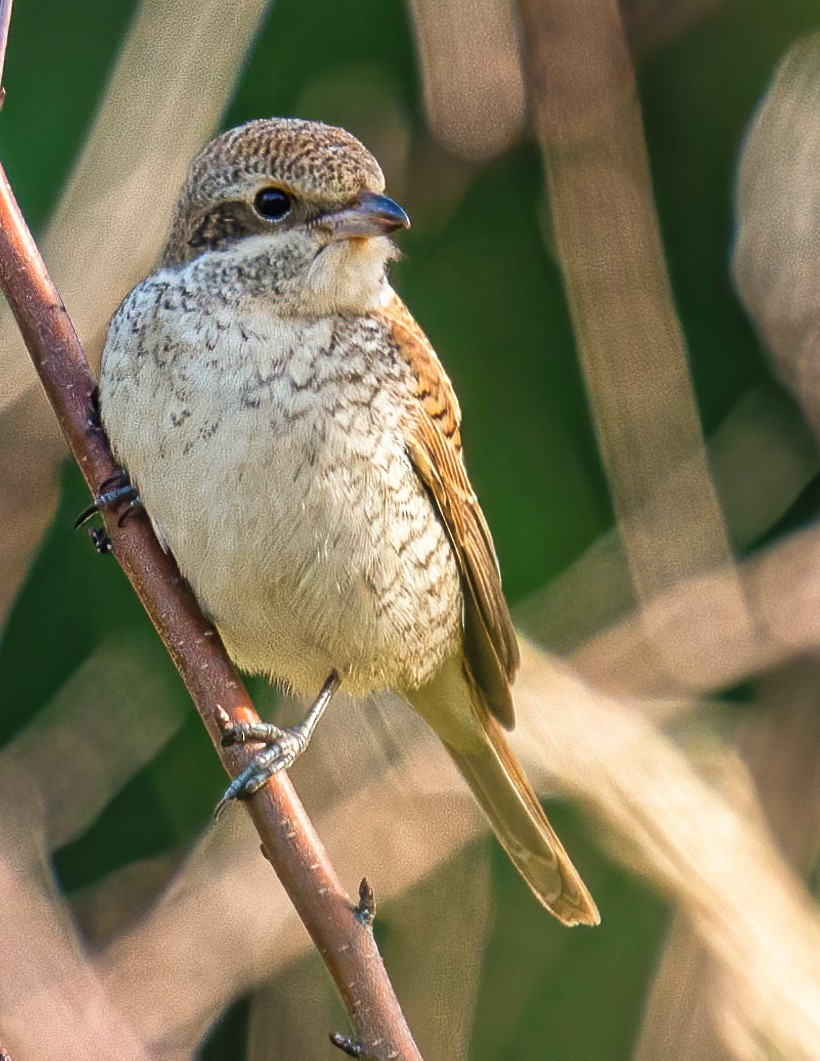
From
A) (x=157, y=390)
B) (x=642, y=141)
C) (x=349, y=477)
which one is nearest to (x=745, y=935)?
(x=349, y=477)

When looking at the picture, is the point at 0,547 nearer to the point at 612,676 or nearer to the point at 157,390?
the point at 157,390

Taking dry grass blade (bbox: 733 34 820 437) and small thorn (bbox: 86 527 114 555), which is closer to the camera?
small thorn (bbox: 86 527 114 555)

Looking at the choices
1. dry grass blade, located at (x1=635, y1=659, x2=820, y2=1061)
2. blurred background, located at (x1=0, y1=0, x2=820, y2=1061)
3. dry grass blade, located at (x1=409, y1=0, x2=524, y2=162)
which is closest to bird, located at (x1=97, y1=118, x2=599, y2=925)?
blurred background, located at (x1=0, y1=0, x2=820, y2=1061)

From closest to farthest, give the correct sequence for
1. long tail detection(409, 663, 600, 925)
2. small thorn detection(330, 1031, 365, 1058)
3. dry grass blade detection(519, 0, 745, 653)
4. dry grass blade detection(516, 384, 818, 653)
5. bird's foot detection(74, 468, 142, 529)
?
small thorn detection(330, 1031, 365, 1058), bird's foot detection(74, 468, 142, 529), long tail detection(409, 663, 600, 925), dry grass blade detection(519, 0, 745, 653), dry grass blade detection(516, 384, 818, 653)

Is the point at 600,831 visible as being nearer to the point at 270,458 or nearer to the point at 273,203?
the point at 270,458

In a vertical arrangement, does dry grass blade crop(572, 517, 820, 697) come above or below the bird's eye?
below

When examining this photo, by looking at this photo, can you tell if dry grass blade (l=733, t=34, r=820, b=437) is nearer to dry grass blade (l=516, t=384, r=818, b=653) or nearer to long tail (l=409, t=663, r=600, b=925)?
dry grass blade (l=516, t=384, r=818, b=653)

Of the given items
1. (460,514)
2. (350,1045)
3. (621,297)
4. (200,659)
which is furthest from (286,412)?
(621,297)
